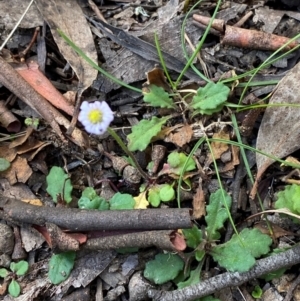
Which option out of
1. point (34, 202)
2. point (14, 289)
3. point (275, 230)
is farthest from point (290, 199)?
point (14, 289)

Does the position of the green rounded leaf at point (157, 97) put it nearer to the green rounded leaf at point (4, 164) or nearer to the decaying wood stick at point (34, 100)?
the decaying wood stick at point (34, 100)

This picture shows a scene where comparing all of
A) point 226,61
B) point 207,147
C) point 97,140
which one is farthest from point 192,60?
point 97,140

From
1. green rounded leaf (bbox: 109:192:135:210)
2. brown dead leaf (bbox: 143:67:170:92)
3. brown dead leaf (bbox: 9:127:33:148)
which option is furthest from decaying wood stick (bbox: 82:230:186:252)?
brown dead leaf (bbox: 143:67:170:92)

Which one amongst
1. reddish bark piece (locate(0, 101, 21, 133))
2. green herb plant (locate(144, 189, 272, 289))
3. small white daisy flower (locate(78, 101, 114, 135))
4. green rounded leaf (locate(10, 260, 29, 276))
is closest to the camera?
small white daisy flower (locate(78, 101, 114, 135))

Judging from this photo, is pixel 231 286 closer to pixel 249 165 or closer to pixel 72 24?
pixel 249 165

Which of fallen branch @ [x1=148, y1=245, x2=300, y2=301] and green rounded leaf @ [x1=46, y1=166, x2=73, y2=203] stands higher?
green rounded leaf @ [x1=46, y1=166, x2=73, y2=203]

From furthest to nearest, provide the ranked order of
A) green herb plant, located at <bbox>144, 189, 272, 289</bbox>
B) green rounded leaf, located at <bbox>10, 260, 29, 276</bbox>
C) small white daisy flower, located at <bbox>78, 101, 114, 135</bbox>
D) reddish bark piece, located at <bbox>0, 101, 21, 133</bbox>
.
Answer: reddish bark piece, located at <bbox>0, 101, 21, 133</bbox> < green rounded leaf, located at <bbox>10, 260, 29, 276</bbox> < green herb plant, located at <bbox>144, 189, 272, 289</bbox> < small white daisy flower, located at <bbox>78, 101, 114, 135</bbox>

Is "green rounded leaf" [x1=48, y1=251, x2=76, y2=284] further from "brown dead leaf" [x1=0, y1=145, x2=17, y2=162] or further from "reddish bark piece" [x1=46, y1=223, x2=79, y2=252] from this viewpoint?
"brown dead leaf" [x1=0, y1=145, x2=17, y2=162]

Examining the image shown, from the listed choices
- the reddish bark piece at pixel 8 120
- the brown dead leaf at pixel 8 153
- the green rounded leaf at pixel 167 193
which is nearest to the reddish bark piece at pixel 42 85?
the reddish bark piece at pixel 8 120
